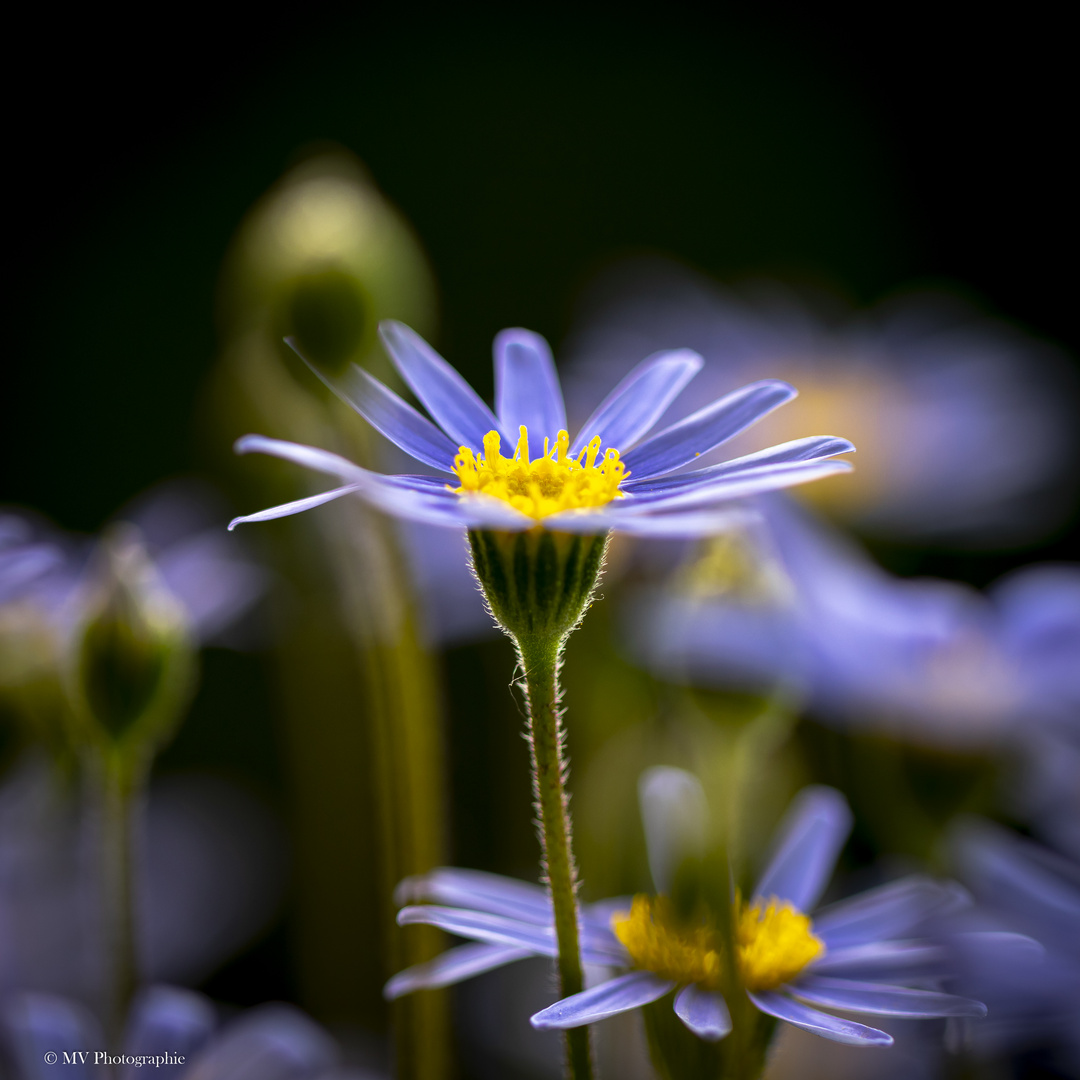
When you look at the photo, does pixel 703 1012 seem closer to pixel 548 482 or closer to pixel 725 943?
pixel 725 943

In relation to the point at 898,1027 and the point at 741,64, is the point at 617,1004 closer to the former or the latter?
the point at 898,1027

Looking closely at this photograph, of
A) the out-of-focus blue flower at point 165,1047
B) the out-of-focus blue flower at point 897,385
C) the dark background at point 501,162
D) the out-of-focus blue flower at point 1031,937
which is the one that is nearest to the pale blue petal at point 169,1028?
the out-of-focus blue flower at point 165,1047

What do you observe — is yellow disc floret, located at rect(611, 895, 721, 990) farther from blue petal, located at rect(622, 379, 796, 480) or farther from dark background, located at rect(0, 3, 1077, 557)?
dark background, located at rect(0, 3, 1077, 557)

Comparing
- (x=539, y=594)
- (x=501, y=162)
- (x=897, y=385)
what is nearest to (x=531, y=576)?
(x=539, y=594)

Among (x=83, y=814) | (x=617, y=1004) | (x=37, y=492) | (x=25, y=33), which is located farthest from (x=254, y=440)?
(x=25, y=33)

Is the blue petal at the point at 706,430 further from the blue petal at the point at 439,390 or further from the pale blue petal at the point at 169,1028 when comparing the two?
the pale blue petal at the point at 169,1028

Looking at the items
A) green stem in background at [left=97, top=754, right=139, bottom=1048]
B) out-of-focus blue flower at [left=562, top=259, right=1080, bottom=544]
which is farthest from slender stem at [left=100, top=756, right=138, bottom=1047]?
out-of-focus blue flower at [left=562, top=259, right=1080, bottom=544]
